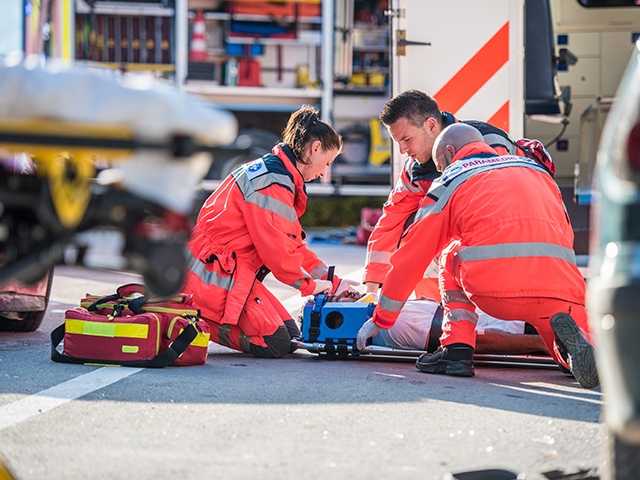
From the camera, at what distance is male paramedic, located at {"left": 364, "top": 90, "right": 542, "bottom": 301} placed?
6.99 m

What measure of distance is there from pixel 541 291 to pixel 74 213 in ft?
9.93

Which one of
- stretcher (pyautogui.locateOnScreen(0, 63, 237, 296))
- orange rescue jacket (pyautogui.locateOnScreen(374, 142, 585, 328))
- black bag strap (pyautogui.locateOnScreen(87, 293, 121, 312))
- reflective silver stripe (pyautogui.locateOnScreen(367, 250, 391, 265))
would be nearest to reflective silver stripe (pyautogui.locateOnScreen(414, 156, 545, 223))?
orange rescue jacket (pyautogui.locateOnScreen(374, 142, 585, 328))

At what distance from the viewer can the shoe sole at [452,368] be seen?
5.96m

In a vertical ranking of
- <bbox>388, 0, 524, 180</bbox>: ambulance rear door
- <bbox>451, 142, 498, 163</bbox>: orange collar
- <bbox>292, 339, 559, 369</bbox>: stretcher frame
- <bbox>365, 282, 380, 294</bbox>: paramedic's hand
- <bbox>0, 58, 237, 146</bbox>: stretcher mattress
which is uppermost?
<bbox>388, 0, 524, 180</bbox>: ambulance rear door

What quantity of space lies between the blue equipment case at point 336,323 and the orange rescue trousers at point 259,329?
15cm

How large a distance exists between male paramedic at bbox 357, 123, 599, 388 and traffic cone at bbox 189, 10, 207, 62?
9.81 meters

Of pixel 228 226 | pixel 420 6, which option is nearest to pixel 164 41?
pixel 420 6

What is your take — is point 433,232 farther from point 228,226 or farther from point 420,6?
point 420,6

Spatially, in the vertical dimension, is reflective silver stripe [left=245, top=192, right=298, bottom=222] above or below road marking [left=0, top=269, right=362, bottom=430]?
above

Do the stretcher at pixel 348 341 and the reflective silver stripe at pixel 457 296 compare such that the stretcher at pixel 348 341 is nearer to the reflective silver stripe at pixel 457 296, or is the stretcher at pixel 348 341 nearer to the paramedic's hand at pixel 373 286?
the reflective silver stripe at pixel 457 296

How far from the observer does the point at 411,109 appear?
6.99 metres

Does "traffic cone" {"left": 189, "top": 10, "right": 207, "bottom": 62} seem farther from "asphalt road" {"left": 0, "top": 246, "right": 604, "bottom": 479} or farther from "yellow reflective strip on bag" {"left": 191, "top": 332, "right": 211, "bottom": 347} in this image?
"yellow reflective strip on bag" {"left": 191, "top": 332, "right": 211, "bottom": 347}

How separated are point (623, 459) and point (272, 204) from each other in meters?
3.45

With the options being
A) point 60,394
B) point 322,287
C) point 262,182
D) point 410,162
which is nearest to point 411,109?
point 410,162
